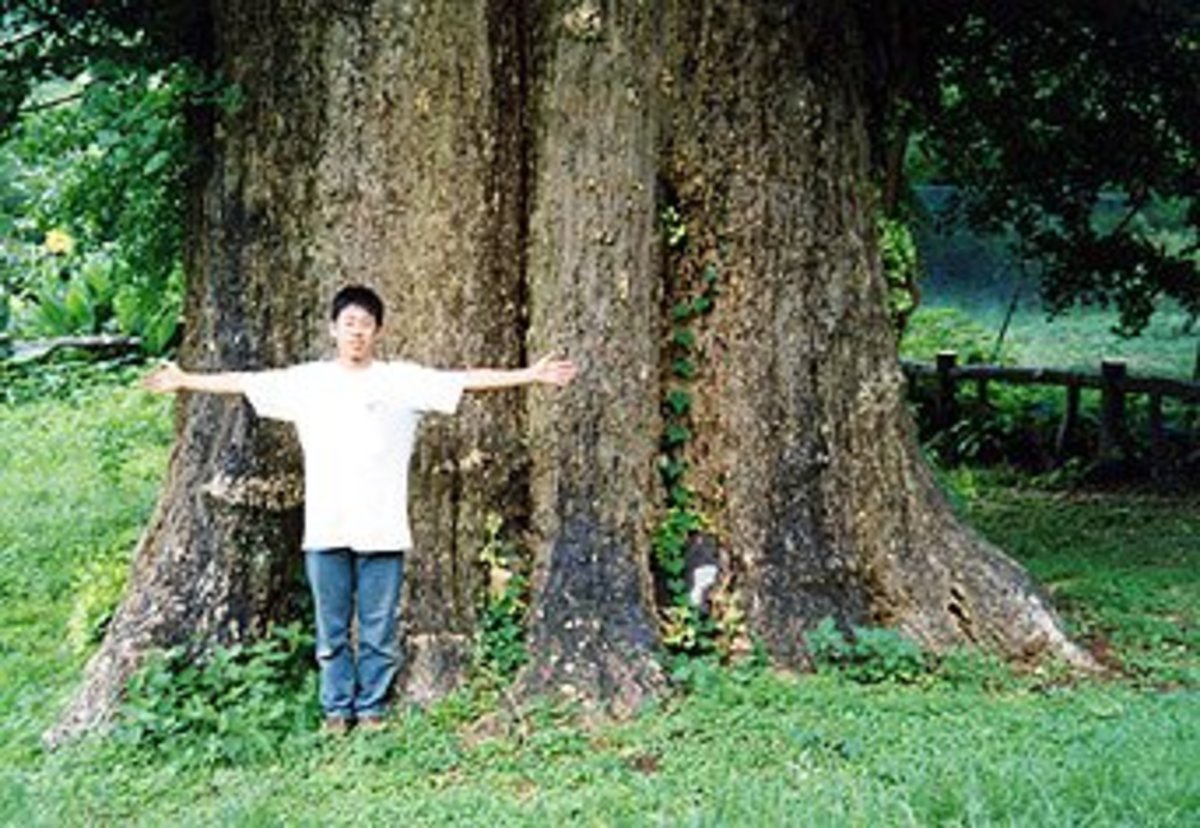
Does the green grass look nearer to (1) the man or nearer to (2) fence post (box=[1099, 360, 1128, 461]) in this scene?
(2) fence post (box=[1099, 360, 1128, 461])

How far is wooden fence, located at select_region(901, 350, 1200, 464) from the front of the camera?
14508mm

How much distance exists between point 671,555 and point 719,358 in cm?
87

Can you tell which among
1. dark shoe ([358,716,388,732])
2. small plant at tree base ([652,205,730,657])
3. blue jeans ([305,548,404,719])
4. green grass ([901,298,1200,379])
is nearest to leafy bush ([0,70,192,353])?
blue jeans ([305,548,404,719])

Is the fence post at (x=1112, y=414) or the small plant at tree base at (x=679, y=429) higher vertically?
the small plant at tree base at (x=679, y=429)

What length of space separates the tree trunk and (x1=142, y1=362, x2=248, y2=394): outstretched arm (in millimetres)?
447

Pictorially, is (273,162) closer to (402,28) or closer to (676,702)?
(402,28)

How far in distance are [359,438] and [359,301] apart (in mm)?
512

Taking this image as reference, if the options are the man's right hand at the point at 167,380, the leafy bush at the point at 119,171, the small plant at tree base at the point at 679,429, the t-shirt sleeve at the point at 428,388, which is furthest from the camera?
the small plant at tree base at the point at 679,429

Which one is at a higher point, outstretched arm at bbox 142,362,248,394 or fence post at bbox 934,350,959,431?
outstretched arm at bbox 142,362,248,394

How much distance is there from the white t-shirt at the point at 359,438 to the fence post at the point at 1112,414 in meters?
9.83

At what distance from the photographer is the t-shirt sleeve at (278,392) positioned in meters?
6.32

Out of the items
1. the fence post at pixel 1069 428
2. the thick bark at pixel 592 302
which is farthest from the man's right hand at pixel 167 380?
the fence post at pixel 1069 428

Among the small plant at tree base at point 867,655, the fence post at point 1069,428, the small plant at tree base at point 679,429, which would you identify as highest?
the small plant at tree base at point 679,429

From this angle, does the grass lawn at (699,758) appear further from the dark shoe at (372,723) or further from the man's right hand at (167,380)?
the man's right hand at (167,380)
